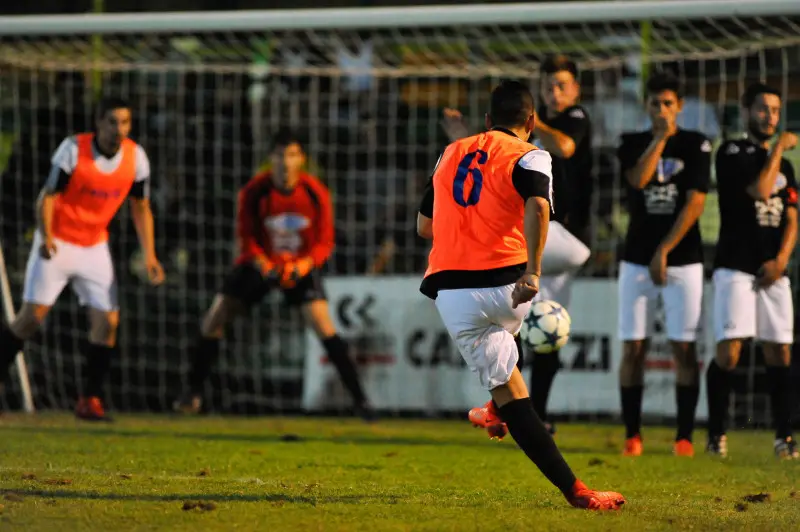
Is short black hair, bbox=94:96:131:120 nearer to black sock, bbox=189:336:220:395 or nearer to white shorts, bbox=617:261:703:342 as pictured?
black sock, bbox=189:336:220:395

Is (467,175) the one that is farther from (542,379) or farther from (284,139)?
(284,139)

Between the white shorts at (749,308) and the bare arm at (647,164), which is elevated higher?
the bare arm at (647,164)

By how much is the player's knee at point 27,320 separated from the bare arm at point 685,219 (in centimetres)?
443

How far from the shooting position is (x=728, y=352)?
27.5 ft

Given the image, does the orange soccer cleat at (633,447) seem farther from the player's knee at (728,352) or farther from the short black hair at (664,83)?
the short black hair at (664,83)

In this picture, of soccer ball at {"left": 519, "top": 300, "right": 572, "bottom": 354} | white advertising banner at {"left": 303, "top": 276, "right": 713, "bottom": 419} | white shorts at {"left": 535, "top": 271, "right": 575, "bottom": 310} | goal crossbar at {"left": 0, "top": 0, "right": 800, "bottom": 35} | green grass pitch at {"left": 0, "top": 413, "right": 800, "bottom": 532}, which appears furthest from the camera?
white advertising banner at {"left": 303, "top": 276, "right": 713, "bottom": 419}

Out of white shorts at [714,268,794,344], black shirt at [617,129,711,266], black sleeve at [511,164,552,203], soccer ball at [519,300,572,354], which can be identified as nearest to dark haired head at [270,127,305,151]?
black shirt at [617,129,711,266]

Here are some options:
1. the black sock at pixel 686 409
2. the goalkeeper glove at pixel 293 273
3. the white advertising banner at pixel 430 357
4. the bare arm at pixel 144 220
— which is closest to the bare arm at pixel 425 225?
the black sock at pixel 686 409

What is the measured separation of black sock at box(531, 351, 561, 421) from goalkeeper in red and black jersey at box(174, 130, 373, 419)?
189 cm

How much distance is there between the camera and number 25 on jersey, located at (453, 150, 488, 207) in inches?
221

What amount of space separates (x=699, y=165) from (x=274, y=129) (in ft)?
16.1

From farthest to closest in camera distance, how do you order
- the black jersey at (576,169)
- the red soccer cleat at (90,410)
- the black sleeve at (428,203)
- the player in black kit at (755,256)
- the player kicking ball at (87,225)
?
the red soccer cleat at (90,410) → the player kicking ball at (87,225) → the player in black kit at (755,256) → the black jersey at (576,169) → the black sleeve at (428,203)

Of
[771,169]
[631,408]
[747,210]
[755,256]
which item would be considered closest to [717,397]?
[631,408]

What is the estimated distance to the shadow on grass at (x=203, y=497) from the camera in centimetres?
562
